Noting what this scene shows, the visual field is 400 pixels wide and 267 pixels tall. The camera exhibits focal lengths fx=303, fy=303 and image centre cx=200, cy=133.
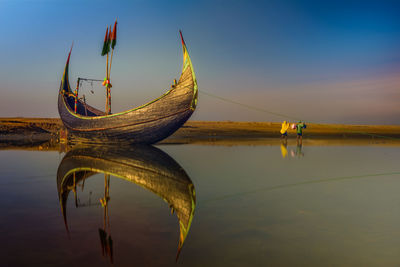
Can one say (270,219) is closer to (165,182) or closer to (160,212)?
(160,212)

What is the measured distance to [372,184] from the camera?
8.02 metres

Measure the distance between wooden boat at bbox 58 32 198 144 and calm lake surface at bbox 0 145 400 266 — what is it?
887 cm

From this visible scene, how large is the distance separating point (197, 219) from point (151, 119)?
46.6ft

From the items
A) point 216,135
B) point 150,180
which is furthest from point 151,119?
point 216,135

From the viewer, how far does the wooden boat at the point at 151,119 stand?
17.2m

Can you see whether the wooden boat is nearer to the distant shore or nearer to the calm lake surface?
the distant shore

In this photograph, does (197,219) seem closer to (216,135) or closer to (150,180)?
(150,180)

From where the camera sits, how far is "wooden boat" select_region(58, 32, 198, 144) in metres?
17.2

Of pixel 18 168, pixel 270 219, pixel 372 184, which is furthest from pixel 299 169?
pixel 18 168

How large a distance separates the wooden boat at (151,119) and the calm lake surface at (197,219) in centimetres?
887

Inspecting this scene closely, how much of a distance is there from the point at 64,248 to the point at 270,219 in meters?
3.04

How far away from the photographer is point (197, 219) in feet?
15.8

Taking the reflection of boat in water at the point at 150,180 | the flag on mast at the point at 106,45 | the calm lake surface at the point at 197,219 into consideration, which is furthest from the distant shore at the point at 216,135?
the reflection of boat in water at the point at 150,180

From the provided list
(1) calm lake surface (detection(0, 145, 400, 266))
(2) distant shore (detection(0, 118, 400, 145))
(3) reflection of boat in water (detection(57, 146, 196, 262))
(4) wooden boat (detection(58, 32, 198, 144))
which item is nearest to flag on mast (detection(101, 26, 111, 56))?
(4) wooden boat (detection(58, 32, 198, 144))
